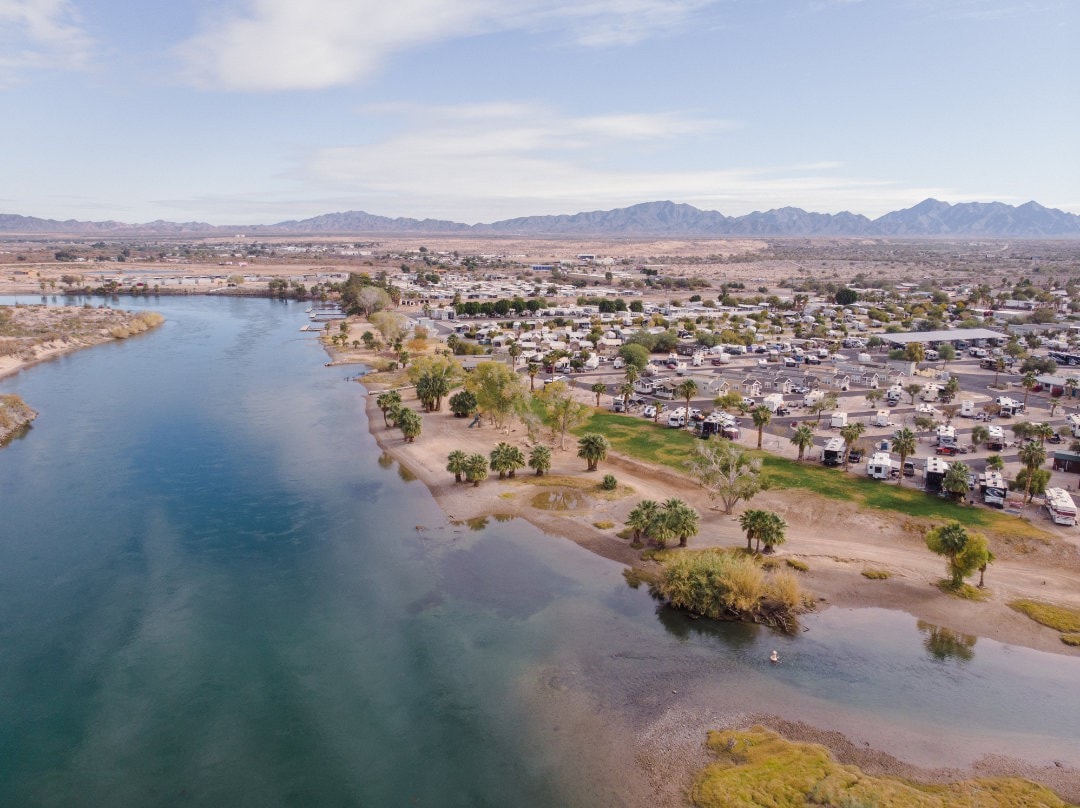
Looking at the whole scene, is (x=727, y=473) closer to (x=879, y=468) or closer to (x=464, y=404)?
(x=879, y=468)

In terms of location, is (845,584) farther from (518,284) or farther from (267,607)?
(518,284)

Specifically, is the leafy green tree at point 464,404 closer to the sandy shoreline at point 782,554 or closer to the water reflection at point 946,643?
the sandy shoreline at point 782,554

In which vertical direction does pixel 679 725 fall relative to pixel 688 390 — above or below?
below

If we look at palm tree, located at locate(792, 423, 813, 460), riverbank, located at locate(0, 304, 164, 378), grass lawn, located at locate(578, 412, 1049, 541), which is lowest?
grass lawn, located at locate(578, 412, 1049, 541)

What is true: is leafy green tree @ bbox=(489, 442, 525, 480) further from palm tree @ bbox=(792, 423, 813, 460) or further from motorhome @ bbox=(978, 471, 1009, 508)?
motorhome @ bbox=(978, 471, 1009, 508)

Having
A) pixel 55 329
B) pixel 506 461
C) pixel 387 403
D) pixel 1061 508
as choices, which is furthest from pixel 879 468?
pixel 55 329

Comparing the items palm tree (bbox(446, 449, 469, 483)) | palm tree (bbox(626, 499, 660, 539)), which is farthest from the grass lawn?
palm tree (bbox(446, 449, 469, 483))

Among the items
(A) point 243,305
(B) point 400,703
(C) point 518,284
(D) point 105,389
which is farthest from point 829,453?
(A) point 243,305
